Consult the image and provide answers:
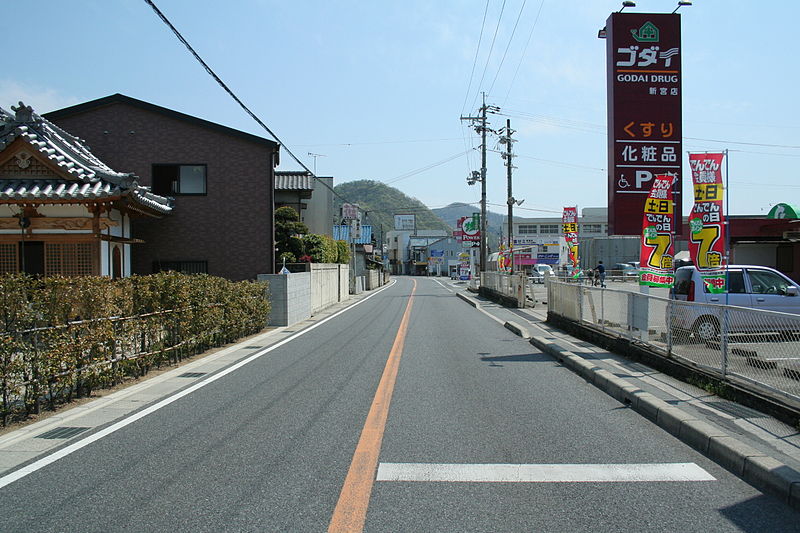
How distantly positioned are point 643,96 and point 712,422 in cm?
883

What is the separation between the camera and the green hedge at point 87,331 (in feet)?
22.0

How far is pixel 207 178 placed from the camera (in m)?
22.9

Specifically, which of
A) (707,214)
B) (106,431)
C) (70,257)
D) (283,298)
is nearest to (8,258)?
(70,257)

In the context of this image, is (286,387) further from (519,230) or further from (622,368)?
(519,230)

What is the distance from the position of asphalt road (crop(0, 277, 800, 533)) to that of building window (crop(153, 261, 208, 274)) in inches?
586

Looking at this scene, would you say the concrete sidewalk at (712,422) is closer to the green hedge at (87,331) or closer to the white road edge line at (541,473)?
the white road edge line at (541,473)

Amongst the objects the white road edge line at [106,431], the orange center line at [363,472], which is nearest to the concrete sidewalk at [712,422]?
the orange center line at [363,472]

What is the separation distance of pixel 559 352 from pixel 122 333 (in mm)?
7654

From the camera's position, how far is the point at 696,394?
7.75 m

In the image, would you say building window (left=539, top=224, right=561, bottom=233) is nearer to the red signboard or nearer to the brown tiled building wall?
the brown tiled building wall

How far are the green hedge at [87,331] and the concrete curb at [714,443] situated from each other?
22.5ft

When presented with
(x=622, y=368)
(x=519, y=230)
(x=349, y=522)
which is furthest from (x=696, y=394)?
(x=519, y=230)

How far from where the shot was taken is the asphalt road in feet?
13.9

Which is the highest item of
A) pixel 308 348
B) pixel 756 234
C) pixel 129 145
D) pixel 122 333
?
pixel 129 145
